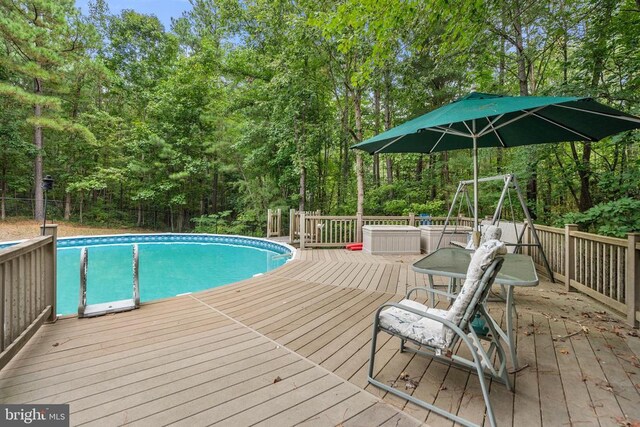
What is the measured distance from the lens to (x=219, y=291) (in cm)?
401

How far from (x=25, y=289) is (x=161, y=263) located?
22.3 feet

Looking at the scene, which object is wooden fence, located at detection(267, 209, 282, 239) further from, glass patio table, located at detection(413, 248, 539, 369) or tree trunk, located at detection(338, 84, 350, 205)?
glass patio table, located at detection(413, 248, 539, 369)

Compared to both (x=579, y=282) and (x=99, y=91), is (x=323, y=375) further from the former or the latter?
(x=99, y=91)

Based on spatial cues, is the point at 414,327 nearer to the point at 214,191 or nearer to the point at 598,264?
the point at 598,264

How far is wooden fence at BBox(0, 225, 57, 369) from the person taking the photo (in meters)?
2.01

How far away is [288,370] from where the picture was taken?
6.81 ft

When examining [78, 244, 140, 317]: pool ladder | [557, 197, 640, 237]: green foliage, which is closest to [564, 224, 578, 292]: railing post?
[557, 197, 640, 237]: green foliage

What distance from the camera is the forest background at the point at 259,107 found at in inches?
272

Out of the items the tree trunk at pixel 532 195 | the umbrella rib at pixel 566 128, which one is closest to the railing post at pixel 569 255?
the umbrella rib at pixel 566 128

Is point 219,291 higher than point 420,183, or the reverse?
point 420,183

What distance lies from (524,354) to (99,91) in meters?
20.5

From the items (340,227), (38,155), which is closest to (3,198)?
(38,155)

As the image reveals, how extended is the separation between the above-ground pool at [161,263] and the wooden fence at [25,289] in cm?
298

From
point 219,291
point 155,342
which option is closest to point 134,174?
point 219,291
